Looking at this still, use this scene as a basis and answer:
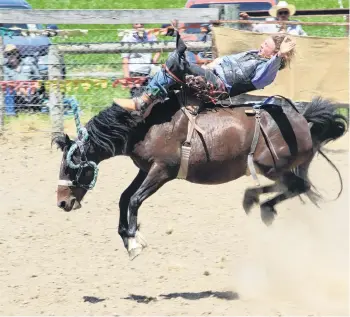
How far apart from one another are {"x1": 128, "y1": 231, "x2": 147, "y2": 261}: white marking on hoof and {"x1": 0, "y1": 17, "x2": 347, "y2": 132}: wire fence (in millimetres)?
4026

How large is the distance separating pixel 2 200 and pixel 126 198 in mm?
2053

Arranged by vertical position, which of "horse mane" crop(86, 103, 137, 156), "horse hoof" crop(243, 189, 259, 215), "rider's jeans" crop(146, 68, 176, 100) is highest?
"rider's jeans" crop(146, 68, 176, 100)

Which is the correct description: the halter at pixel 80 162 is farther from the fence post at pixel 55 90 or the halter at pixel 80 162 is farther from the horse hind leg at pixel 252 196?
the fence post at pixel 55 90

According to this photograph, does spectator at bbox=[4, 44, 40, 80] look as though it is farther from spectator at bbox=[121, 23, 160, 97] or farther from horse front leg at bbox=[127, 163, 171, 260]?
horse front leg at bbox=[127, 163, 171, 260]

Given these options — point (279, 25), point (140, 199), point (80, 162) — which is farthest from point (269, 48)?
point (279, 25)

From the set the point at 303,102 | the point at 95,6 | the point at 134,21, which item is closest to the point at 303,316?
the point at 303,102

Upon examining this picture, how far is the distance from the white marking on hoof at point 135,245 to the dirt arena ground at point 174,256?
30cm

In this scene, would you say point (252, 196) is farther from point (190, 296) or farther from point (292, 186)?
point (190, 296)

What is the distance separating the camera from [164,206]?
724 centimetres

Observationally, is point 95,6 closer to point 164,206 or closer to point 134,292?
point 164,206

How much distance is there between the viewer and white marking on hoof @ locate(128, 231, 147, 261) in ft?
17.4

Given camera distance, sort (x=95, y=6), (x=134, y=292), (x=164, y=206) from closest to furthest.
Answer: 1. (x=134, y=292)
2. (x=164, y=206)
3. (x=95, y=6)

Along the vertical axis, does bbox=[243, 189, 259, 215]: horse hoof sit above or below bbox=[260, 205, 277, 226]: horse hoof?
above

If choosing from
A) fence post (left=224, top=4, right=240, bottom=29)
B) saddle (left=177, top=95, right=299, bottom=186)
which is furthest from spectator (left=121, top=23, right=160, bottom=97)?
saddle (left=177, top=95, right=299, bottom=186)
